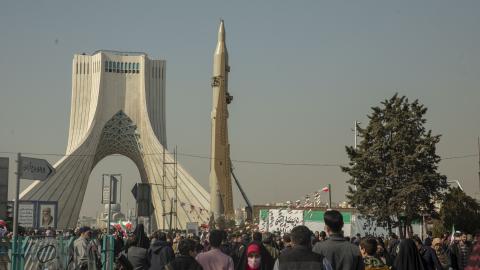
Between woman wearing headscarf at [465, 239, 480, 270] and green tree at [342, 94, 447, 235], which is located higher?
green tree at [342, 94, 447, 235]

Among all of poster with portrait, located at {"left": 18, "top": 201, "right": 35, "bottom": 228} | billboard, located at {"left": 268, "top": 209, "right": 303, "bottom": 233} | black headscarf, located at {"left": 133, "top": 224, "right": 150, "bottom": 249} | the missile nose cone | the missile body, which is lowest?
black headscarf, located at {"left": 133, "top": 224, "right": 150, "bottom": 249}

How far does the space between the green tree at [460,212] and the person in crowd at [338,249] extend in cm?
3156

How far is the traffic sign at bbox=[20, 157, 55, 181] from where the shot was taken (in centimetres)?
1056

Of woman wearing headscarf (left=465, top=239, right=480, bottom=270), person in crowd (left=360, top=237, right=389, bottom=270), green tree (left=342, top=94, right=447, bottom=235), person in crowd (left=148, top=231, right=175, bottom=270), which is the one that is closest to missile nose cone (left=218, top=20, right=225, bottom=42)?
green tree (left=342, top=94, right=447, bottom=235)

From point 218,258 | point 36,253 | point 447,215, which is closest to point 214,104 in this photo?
point 447,215

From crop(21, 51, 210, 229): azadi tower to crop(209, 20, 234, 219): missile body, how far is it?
42.1ft

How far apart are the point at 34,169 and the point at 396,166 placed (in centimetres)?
1989

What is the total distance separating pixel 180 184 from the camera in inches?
2564

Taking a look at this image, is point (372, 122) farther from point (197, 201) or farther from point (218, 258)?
point (197, 201)

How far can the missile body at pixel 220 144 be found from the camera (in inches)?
2104

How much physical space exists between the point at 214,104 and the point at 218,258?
155 ft

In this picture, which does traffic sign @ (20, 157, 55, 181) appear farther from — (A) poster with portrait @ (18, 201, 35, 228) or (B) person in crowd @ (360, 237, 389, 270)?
(B) person in crowd @ (360, 237, 389, 270)

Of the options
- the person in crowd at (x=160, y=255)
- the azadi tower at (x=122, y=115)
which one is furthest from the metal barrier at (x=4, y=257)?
the azadi tower at (x=122, y=115)

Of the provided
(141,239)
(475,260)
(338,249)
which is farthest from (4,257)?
(475,260)
